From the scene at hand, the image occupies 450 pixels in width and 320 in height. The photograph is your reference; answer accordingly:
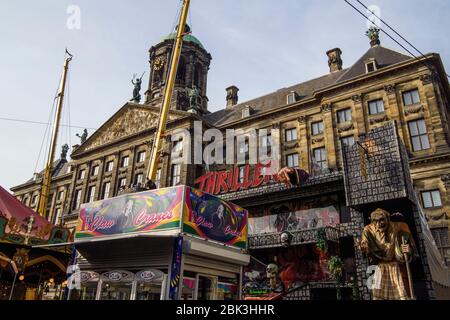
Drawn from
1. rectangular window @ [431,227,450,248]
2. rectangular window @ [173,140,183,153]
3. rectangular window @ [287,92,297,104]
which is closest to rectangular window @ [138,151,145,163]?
rectangular window @ [173,140,183,153]

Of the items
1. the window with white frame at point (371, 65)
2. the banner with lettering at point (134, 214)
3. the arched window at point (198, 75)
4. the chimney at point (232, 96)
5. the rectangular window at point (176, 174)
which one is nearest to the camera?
the banner with lettering at point (134, 214)

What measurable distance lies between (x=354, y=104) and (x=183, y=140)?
17.9 m

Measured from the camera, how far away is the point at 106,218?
41.1 feet

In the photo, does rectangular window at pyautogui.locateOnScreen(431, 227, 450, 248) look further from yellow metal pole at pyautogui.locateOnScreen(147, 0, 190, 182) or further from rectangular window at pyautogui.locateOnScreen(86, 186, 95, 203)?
rectangular window at pyautogui.locateOnScreen(86, 186, 95, 203)

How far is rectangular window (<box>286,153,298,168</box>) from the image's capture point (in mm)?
32997

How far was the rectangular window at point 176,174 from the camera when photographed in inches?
1430

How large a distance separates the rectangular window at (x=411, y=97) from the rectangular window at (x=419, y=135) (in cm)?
184

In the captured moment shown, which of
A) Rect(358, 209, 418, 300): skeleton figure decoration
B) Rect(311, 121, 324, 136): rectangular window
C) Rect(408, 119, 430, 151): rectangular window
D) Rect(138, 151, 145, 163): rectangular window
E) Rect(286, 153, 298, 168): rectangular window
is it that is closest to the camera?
Rect(358, 209, 418, 300): skeleton figure decoration

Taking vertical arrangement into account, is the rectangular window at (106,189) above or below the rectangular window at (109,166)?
below

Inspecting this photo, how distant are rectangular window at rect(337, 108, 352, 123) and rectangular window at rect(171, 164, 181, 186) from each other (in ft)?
56.1

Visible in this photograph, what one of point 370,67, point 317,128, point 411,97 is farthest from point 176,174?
point 411,97

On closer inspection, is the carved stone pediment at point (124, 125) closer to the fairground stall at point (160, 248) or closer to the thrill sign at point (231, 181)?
the thrill sign at point (231, 181)

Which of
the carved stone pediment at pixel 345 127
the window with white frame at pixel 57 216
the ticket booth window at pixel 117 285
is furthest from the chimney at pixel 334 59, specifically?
the window with white frame at pixel 57 216
